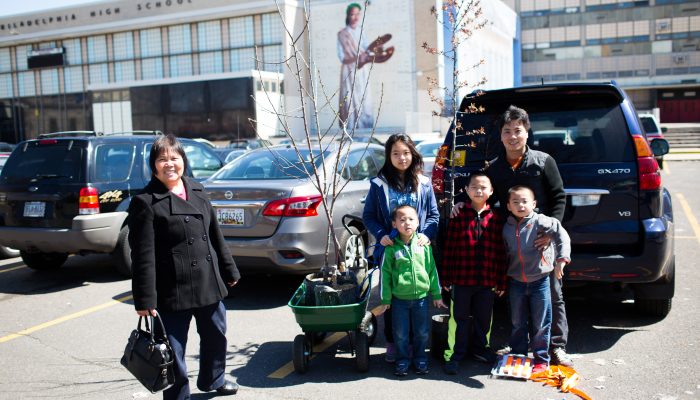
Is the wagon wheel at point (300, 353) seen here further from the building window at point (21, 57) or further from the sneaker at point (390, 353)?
the building window at point (21, 57)

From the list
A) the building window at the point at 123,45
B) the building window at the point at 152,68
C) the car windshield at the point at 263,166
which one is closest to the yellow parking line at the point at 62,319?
the car windshield at the point at 263,166

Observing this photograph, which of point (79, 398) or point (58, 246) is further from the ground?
point (58, 246)

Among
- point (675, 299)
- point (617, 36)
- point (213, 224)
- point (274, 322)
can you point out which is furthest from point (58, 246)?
point (617, 36)

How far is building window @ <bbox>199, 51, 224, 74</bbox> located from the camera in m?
54.6

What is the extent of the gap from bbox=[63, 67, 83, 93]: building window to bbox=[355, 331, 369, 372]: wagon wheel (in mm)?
62825

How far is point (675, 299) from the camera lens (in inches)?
247

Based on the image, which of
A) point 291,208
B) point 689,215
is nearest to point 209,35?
point 689,215

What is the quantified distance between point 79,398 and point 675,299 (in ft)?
17.7

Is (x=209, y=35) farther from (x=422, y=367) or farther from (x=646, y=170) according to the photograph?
(x=422, y=367)

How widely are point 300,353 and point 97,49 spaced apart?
62.4 meters

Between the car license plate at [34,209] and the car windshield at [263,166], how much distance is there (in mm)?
2136

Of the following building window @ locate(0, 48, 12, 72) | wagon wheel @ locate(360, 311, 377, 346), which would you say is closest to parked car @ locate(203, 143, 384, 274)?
wagon wheel @ locate(360, 311, 377, 346)

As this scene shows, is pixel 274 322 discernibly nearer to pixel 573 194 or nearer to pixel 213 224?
pixel 213 224

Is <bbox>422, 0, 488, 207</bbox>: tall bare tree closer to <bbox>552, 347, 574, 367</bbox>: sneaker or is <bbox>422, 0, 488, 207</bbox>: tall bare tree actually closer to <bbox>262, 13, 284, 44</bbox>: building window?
<bbox>552, 347, 574, 367</bbox>: sneaker
